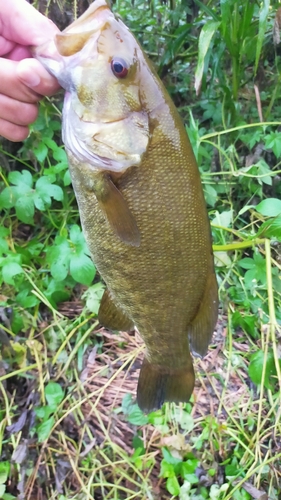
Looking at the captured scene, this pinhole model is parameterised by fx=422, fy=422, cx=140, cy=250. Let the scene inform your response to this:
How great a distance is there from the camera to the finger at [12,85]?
76cm

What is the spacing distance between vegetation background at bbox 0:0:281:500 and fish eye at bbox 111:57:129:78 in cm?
56

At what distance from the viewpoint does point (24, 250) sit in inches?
60.7

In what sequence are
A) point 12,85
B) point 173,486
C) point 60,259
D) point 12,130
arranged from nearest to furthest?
point 12,85
point 12,130
point 173,486
point 60,259

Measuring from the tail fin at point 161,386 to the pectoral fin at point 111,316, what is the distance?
4.6 inches

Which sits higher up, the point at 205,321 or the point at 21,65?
the point at 21,65

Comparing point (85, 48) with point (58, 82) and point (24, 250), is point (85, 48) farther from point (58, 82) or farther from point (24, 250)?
point (24, 250)

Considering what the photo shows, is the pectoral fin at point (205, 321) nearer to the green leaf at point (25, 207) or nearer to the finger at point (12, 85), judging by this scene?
the finger at point (12, 85)

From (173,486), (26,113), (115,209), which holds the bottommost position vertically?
(173,486)

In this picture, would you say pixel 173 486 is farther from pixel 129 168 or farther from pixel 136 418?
pixel 129 168

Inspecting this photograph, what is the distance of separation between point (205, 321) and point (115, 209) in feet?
1.04

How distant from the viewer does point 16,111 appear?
858 millimetres

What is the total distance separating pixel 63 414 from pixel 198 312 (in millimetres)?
709

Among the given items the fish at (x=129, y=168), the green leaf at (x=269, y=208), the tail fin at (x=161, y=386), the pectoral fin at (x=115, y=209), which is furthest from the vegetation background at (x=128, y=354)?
the pectoral fin at (x=115, y=209)

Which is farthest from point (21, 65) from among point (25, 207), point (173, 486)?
point (173, 486)
